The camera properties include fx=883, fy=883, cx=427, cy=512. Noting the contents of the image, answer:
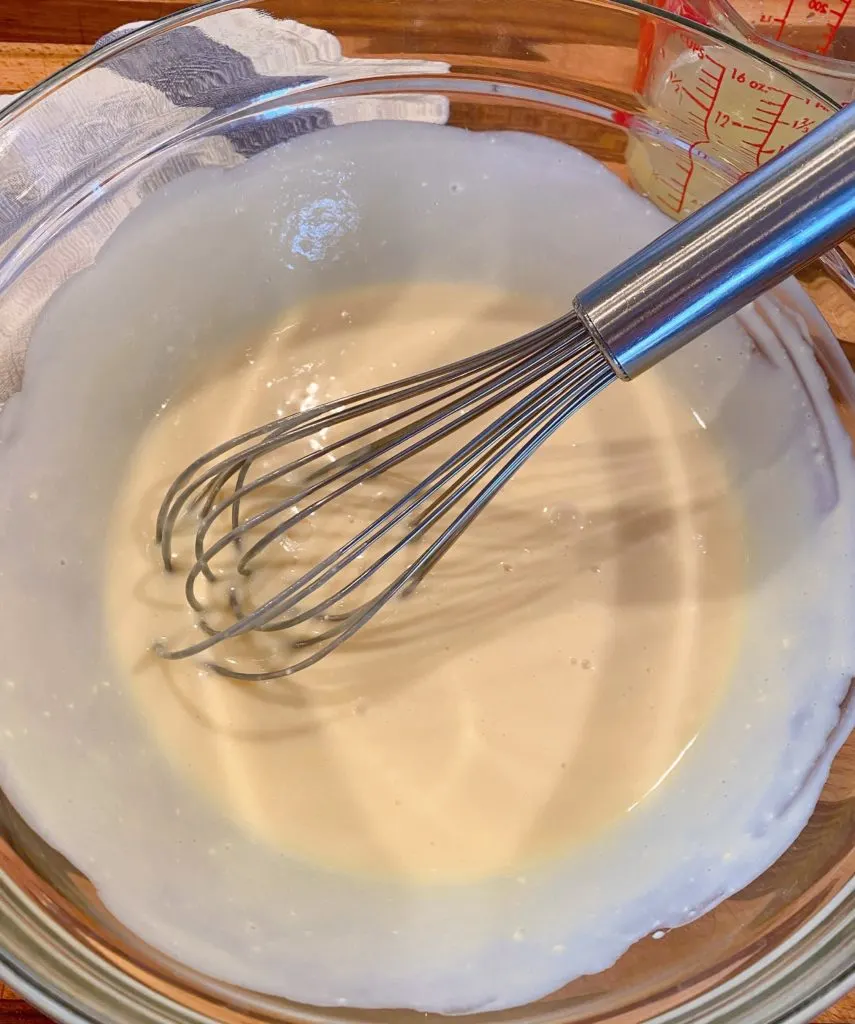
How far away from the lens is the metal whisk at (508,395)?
0.49 meters

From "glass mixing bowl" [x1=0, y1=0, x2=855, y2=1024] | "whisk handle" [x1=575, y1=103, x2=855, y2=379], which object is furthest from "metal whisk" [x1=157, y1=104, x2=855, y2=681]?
"glass mixing bowl" [x1=0, y1=0, x2=855, y2=1024]

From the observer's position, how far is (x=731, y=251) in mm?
501

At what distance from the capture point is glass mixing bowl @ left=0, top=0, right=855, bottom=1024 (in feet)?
2.09

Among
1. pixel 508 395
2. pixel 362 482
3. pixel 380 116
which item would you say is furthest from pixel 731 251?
pixel 380 116

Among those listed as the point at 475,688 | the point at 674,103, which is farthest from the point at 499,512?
the point at 674,103

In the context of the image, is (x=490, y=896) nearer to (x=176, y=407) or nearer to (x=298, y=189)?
(x=176, y=407)

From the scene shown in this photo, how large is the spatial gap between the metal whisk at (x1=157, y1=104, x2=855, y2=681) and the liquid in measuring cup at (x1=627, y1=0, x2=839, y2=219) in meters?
0.28

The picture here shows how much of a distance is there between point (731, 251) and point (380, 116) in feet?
1.70

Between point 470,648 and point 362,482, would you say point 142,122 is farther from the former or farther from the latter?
point 470,648

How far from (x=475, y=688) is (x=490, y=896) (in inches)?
7.2

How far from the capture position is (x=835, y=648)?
812mm

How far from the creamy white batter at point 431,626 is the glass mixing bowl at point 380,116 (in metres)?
0.02

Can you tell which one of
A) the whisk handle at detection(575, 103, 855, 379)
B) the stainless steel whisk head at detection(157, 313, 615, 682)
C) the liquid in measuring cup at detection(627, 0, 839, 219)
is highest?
the liquid in measuring cup at detection(627, 0, 839, 219)

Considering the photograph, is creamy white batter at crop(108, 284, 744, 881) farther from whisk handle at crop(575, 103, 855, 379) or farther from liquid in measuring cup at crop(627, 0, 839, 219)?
whisk handle at crop(575, 103, 855, 379)
